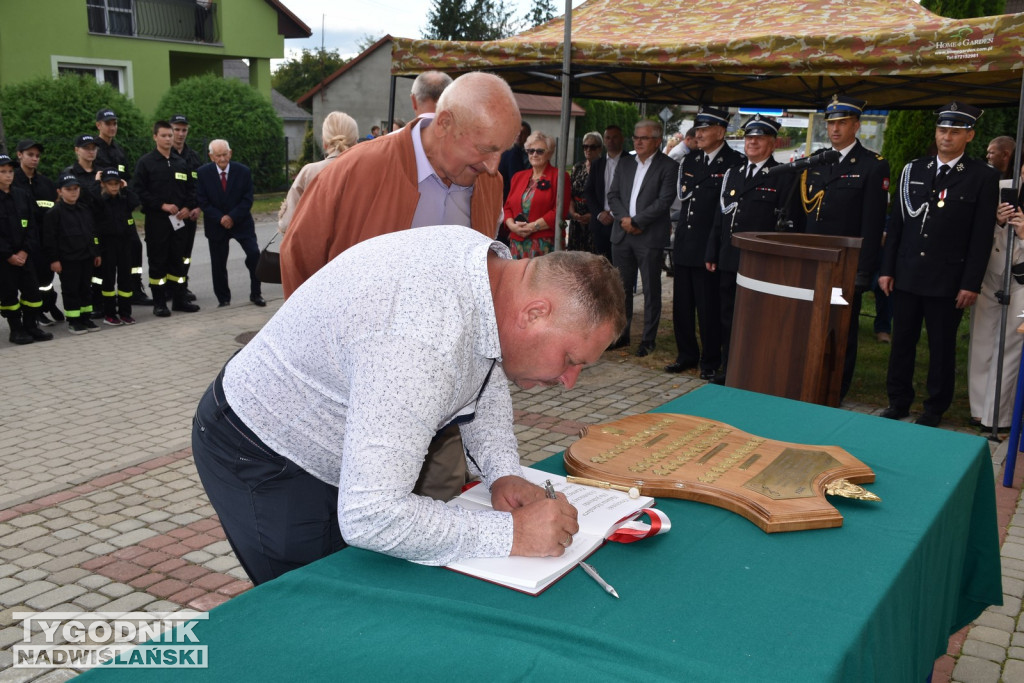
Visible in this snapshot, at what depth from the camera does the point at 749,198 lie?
6.60m

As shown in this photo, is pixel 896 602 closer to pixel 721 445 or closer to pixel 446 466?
pixel 721 445

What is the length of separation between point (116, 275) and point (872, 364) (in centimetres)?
739

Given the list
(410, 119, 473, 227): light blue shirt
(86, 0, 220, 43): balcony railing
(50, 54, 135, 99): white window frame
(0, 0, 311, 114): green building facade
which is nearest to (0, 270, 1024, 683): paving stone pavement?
(410, 119, 473, 227): light blue shirt

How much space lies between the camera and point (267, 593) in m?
1.57

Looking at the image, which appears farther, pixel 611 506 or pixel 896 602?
pixel 611 506

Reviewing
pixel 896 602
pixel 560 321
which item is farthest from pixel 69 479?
pixel 896 602

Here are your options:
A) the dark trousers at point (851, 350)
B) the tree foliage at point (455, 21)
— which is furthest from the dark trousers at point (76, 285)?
the tree foliage at point (455, 21)

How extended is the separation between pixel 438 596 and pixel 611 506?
531mm

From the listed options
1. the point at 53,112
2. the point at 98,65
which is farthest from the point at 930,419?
the point at 98,65

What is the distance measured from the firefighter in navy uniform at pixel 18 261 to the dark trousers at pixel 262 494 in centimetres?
683

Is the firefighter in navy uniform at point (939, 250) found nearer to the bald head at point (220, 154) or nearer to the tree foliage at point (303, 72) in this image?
the bald head at point (220, 154)

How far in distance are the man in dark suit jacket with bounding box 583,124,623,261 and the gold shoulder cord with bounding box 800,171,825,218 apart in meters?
2.44

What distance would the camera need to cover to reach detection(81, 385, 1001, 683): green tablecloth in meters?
1.39

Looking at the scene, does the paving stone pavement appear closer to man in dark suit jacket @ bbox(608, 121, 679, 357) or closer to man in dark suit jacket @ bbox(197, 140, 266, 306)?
man in dark suit jacket @ bbox(608, 121, 679, 357)
